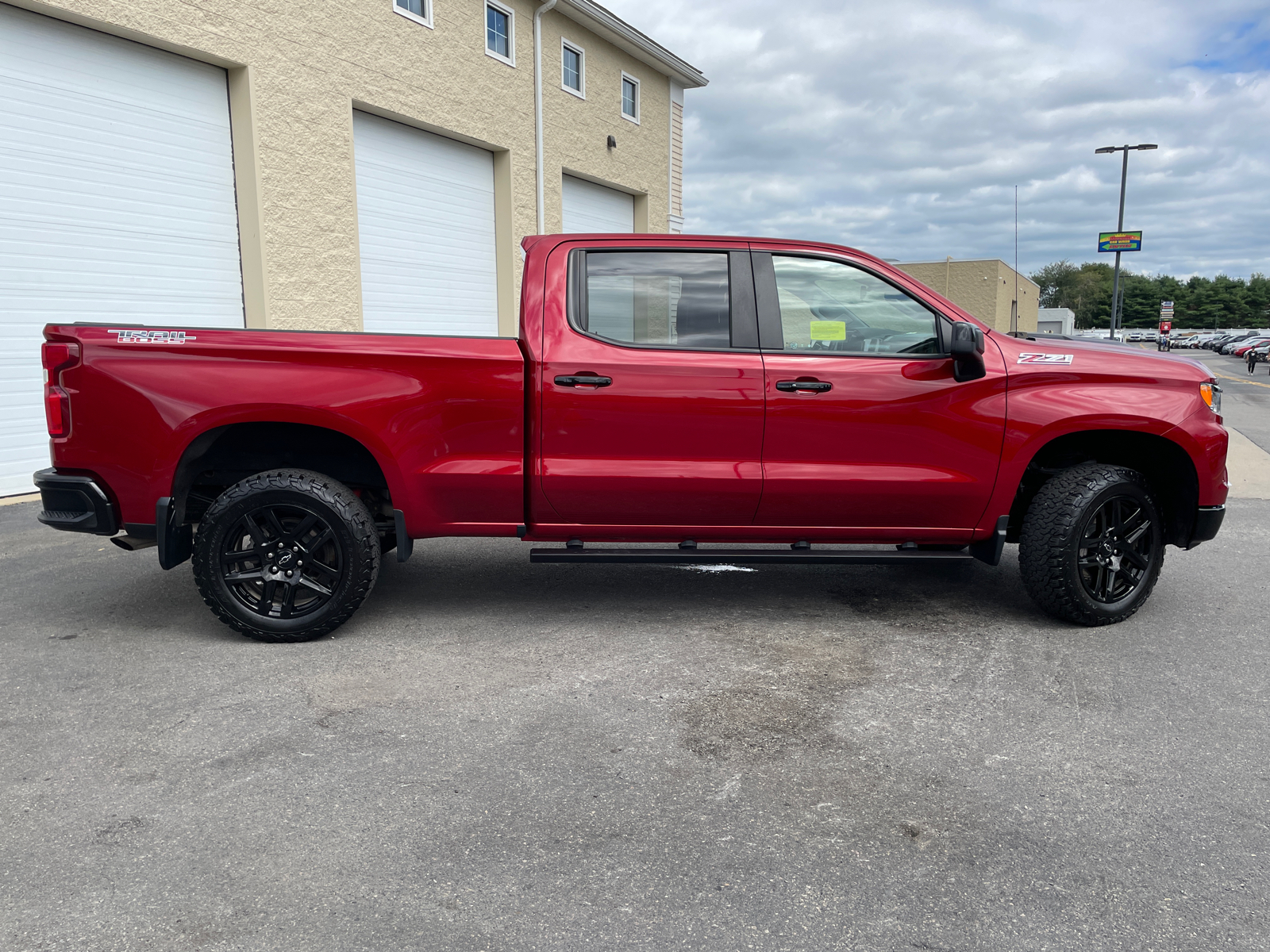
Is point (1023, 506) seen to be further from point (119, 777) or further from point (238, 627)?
point (119, 777)

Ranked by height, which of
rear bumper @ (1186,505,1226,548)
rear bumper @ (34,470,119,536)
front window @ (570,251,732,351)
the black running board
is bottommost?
the black running board

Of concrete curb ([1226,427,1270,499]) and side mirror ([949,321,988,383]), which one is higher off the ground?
side mirror ([949,321,988,383])

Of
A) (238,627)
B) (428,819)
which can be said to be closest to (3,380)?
(238,627)

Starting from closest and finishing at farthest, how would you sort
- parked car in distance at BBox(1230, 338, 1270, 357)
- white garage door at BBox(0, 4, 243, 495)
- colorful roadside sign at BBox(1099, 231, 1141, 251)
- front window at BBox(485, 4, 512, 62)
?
white garage door at BBox(0, 4, 243, 495) → front window at BBox(485, 4, 512, 62) → colorful roadside sign at BBox(1099, 231, 1141, 251) → parked car in distance at BBox(1230, 338, 1270, 357)

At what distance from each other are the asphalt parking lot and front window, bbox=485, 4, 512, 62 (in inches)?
462

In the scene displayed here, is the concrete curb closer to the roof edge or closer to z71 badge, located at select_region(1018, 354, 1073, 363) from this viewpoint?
z71 badge, located at select_region(1018, 354, 1073, 363)

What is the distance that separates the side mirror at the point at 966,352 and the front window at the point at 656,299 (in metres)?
1.05

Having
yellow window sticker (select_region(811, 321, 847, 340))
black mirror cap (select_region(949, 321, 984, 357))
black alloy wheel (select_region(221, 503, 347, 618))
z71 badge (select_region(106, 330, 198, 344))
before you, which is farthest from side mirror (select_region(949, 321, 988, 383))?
z71 badge (select_region(106, 330, 198, 344))

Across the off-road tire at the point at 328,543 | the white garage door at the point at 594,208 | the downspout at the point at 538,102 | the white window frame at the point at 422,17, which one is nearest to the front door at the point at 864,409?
the off-road tire at the point at 328,543

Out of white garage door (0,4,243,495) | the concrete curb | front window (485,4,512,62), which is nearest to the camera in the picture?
white garage door (0,4,243,495)

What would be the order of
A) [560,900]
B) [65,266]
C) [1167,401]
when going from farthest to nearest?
[65,266]
[1167,401]
[560,900]

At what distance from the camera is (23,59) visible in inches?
322

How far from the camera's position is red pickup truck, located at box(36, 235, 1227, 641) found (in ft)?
13.7

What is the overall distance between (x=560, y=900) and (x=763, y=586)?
321cm
